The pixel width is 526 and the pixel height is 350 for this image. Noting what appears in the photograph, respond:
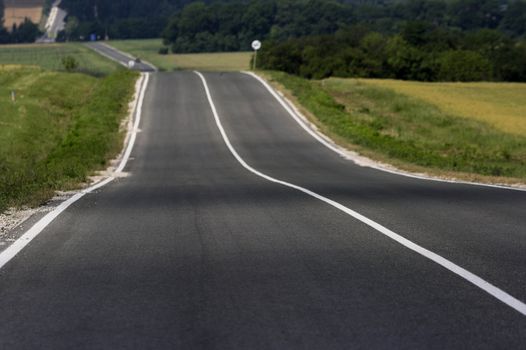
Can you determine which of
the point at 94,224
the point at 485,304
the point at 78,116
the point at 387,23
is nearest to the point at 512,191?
the point at 94,224

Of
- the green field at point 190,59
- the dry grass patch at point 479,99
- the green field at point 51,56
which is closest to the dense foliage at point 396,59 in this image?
the green field at point 190,59

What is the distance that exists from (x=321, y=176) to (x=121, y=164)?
9.17 m

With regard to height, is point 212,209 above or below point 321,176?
above

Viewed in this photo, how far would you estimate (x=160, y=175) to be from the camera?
24859 mm

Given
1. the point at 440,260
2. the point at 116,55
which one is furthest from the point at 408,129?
the point at 116,55

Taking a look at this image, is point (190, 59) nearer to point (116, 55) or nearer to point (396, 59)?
point (116, 55)

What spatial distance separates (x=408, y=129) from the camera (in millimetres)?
45688

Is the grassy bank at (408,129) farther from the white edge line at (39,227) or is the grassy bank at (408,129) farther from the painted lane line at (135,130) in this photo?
the white edge line at (39,227)

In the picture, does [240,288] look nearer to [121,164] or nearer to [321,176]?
[321,176]

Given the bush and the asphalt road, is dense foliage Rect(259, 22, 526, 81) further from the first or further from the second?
the asphalt road

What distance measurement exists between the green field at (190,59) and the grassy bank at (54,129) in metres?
43.0

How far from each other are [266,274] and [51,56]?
125402 mm

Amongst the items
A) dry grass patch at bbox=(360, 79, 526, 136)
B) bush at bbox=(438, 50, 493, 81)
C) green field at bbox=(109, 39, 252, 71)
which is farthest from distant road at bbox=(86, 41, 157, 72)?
dry grass patch at bbox=(360, 79, 526, 136)

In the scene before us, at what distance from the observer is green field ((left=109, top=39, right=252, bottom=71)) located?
373ft
